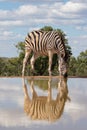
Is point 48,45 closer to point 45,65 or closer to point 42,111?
point 45,65

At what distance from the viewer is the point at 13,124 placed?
5297mm

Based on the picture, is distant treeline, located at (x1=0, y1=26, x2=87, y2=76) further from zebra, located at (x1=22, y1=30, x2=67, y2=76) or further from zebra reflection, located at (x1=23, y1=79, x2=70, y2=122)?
zebra reflection, located at (x1=23, y1=79, x2=70, y2=122)

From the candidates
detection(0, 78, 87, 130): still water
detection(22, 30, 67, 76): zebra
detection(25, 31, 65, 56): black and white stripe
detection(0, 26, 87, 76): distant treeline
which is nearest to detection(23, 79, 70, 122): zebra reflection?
detection(0, 78, 87, 130): still water

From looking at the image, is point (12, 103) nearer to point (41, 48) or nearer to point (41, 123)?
point (41, 123)

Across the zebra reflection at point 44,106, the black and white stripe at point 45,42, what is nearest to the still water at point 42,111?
the zebra reflection at point 44,106

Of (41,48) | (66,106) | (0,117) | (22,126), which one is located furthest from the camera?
(41,48)

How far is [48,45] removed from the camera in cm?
1455

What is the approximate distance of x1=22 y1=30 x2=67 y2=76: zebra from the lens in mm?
14240

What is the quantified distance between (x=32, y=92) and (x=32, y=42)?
6.31 meters

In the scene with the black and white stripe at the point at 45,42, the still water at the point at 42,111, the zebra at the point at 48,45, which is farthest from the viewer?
the black and white stripe at the point at 45,42

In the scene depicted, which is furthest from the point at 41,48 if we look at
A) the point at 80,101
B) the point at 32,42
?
the point at 80,101

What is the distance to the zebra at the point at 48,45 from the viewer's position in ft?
46.7

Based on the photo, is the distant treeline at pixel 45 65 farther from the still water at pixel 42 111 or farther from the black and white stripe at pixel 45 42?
the still water at pixel 42 111

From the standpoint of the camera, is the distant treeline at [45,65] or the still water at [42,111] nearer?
the still water at [42,111]
